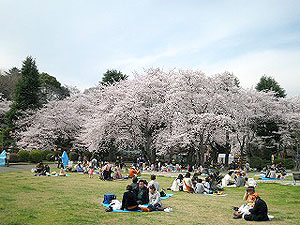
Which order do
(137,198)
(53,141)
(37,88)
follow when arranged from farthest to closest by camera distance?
(37,88) → (53,141) → (137,198)

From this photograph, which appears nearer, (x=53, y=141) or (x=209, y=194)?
(x=209, y=194)

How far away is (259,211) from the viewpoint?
805 cm

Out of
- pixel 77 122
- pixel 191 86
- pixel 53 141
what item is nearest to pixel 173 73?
pixel 191 86

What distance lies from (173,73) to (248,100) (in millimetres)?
10980

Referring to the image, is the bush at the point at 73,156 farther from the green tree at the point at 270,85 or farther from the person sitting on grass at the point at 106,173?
the green tree at the point at 270,85

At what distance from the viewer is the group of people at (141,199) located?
9062 mm

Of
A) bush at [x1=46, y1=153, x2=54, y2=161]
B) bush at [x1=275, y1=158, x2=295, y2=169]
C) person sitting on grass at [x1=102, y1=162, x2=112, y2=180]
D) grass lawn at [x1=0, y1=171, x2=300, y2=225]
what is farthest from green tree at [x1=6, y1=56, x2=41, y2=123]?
bush at [x1=275, y1=158, x2=295, y2=169]

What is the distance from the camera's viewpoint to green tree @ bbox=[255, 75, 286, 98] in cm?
4525

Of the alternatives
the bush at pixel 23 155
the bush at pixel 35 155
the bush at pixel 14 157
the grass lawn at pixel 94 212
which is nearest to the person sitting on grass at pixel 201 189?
the grass lawn at pixel 94 212

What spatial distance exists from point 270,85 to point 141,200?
40862 millimetres

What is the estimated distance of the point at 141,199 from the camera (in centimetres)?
988

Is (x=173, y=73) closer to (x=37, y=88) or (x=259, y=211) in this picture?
(x=37, y=88)

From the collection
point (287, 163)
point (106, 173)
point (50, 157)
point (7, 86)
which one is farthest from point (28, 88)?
point (287, 163)

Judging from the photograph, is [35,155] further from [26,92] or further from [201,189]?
[201,189]
